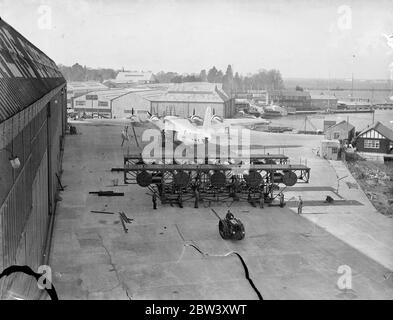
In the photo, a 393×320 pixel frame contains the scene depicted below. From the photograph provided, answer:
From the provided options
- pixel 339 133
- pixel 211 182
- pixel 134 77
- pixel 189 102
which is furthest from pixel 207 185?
pixel 134 77

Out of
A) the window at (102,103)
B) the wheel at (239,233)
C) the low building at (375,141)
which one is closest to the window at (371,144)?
the low building at (375,141)

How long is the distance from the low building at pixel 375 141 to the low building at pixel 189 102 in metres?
43.2

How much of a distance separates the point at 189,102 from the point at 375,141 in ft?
156

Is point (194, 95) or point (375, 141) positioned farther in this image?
point (194, 95)

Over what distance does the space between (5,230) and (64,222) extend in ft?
54.4

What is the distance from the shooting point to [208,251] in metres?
22.1

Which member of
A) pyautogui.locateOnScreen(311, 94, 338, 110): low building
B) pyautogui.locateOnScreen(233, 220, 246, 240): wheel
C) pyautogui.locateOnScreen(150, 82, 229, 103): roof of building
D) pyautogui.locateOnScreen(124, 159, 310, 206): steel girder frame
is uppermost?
pyautogui.locateOnScreen(150, 82, 229, 103): roof of building

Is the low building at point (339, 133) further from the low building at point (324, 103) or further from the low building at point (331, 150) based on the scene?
the low building at point (324, 103)

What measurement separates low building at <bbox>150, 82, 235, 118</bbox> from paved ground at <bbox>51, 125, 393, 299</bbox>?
62.8 m

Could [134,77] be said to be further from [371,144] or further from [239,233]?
[239,233]

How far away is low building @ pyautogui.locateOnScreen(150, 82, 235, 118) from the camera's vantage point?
95562 mm

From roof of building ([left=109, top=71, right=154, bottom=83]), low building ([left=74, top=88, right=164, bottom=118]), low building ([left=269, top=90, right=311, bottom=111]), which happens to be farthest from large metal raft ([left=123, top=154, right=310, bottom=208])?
roof of building ([left=109, top=71, right=154, bottom=83])

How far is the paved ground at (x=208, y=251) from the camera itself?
1806 cm

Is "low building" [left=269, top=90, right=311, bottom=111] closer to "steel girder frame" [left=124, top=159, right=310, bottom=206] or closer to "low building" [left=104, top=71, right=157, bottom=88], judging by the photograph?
"low building" [left=104, top=71, right=157, bottom=88]
